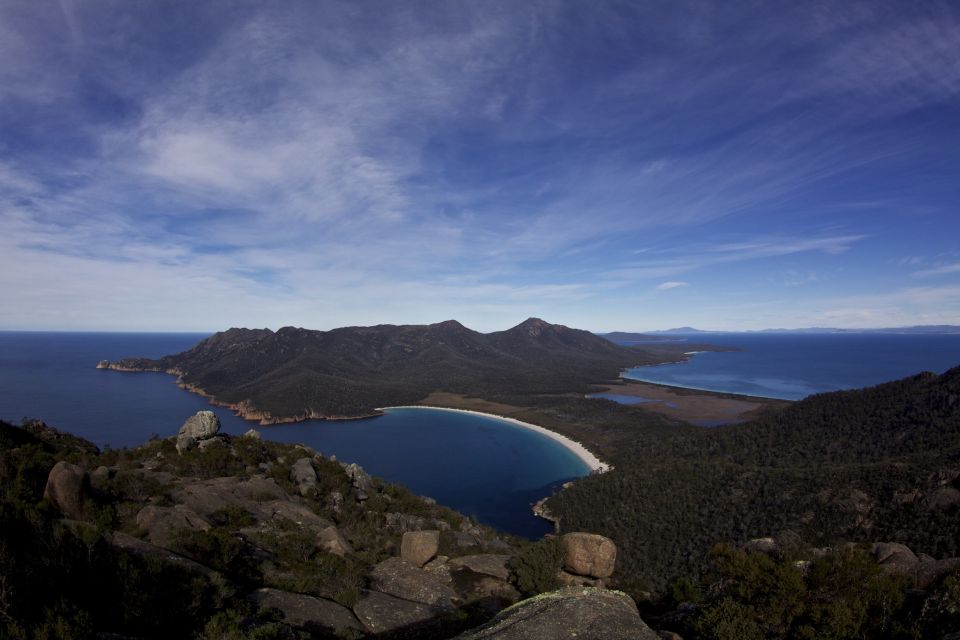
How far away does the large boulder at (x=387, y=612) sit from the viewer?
14.9 meters

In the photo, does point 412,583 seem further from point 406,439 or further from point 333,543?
point 406,439

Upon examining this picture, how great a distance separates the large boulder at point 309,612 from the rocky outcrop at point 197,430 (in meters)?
24.5

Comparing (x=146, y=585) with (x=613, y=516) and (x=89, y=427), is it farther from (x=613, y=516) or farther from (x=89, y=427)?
(x=89, y=427)

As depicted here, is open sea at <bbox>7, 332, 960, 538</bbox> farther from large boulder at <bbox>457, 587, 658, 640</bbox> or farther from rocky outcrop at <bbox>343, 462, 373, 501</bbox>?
large boulder at <bbox>457, 587, 658, 640</bbox>

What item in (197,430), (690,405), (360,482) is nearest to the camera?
(197,430)

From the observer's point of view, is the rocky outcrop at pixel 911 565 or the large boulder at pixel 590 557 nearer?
the rocky outcrop at pixel 911 565

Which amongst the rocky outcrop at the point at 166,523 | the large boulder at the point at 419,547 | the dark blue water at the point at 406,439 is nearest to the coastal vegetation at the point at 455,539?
the rocky outcrop at the point at 166,523

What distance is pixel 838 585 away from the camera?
500 inches

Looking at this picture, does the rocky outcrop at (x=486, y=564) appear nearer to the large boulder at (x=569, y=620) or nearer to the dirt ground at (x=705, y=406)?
the large boulder at (x=569, y=620)

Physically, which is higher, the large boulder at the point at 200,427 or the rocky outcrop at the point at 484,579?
the large boulder at the point at 200,427

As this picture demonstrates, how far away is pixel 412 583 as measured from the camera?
19.6 m

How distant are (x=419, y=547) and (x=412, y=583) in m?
2.92

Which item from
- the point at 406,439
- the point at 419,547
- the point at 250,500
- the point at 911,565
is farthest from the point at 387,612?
the point at 406,439

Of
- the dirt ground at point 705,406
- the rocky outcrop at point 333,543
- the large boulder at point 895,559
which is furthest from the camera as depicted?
the dirt ground at point 705,406
